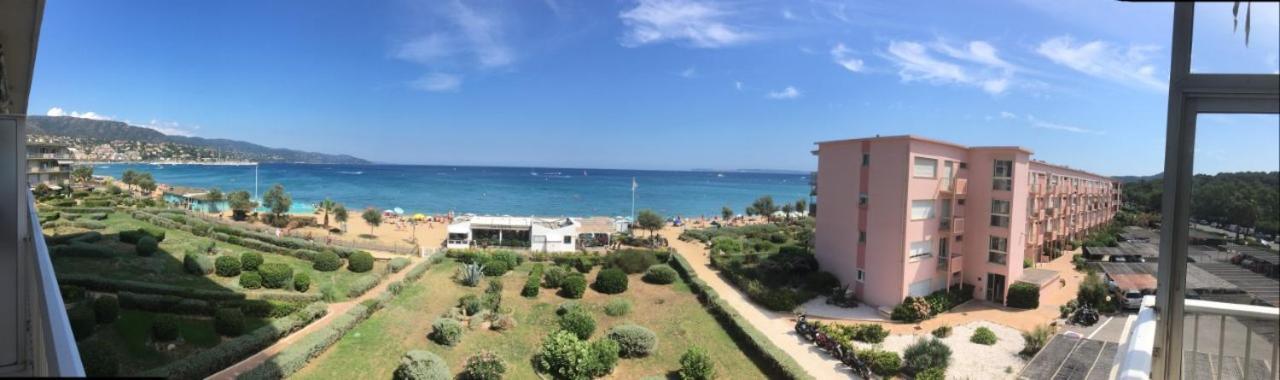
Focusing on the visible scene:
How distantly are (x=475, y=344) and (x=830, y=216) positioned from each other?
528 inches

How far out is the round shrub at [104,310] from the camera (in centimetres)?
1112

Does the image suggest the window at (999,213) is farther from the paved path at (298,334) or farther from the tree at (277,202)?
the tree at (277,202)

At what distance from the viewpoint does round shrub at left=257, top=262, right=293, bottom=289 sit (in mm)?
16141

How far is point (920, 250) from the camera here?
17.2 meters

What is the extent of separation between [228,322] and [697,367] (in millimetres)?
10683

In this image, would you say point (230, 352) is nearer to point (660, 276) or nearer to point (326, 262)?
point (326, 262)

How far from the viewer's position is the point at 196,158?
518ft

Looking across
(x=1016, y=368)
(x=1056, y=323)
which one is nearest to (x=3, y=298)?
(x=1016, y=368)

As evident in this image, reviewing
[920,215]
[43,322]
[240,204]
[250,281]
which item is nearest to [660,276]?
[920,215]

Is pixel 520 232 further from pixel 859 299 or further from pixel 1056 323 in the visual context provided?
pixel 1056 323

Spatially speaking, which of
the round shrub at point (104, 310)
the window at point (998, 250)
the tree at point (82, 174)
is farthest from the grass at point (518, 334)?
the tree at point (82, 174)

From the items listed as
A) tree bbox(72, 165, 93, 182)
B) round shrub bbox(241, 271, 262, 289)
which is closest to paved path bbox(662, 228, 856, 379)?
round shrub bbox(241, 271, 262, 289)

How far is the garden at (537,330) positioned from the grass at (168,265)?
3061 mm

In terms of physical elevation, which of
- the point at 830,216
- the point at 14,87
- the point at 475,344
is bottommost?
the point at 475,344
